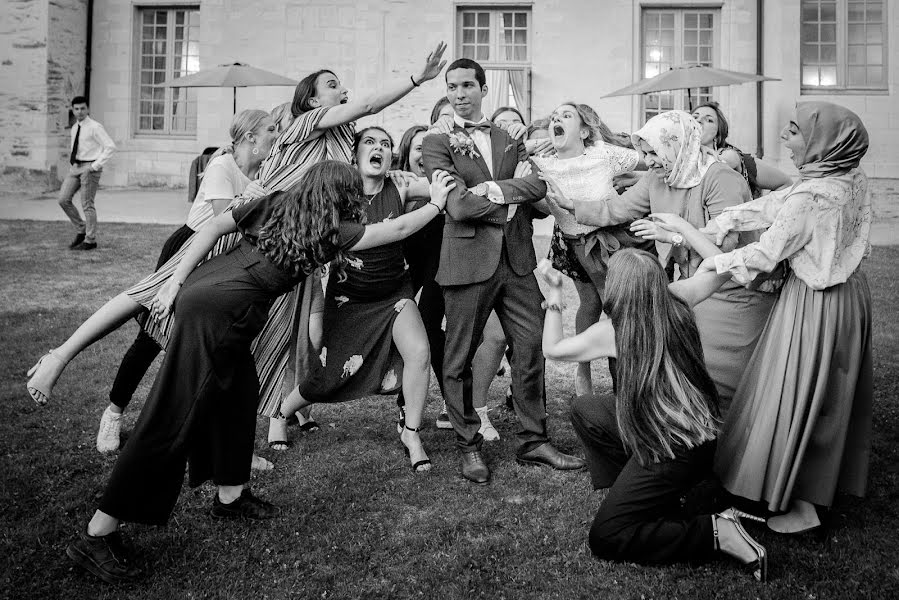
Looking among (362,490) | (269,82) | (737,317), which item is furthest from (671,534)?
(269,82)

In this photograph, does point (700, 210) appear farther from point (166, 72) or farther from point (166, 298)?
point (166, 72)

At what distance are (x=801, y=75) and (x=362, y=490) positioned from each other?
48.7 feet

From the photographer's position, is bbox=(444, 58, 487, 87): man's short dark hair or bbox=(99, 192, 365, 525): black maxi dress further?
bbox=(444, 58, 487, 87): man's short dark hair

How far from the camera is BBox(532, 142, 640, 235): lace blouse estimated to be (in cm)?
494

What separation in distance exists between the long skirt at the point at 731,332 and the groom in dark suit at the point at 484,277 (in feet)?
3.01

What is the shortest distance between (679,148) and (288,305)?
2198 millimetres

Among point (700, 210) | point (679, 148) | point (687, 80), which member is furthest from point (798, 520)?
point (687, 80)

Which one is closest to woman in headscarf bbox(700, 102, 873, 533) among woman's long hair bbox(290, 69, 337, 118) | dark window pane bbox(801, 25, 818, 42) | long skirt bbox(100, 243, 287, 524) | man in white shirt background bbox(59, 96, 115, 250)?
long skirt bbox(100, 243, 287, 524)

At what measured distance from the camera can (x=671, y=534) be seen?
134 inches

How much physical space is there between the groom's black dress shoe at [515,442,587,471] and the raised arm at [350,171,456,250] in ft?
4.67

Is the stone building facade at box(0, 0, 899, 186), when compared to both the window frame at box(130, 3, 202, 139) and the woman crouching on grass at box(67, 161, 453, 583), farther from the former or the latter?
the woman crouching on grass at box(67, 161, 453, 583)

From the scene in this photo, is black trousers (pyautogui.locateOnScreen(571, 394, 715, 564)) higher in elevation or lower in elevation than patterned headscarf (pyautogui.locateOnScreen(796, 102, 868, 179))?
lower

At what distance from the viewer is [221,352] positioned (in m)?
3.59

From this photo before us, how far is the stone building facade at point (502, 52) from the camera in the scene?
16.1 meters
